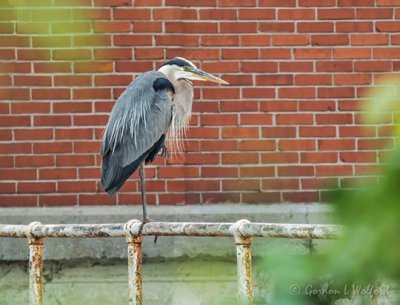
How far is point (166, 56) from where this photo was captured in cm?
534

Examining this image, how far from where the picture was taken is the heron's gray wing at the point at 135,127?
487 cm

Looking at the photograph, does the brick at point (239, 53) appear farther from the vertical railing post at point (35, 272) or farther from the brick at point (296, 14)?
the vertical railing post at point (35, 272)

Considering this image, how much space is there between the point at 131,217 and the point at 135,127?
482 millimetres

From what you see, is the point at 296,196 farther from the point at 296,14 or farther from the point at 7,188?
the point at 7,188

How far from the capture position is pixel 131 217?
5.23m

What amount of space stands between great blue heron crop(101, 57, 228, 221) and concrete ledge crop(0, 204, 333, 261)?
323mm

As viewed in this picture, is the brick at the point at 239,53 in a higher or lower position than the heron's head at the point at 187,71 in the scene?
higher

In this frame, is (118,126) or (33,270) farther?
(118,126)

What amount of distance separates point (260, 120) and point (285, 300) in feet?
15.6

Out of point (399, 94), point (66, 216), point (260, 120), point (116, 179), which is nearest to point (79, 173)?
point (66, 216)

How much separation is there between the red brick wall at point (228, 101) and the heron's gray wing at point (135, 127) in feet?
0.76

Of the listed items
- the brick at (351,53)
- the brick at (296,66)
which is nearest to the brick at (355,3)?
the brick at (351,53)

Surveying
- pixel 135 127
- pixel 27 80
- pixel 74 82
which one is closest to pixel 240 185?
pixel 135 127

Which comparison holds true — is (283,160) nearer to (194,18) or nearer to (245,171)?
(245,171)
